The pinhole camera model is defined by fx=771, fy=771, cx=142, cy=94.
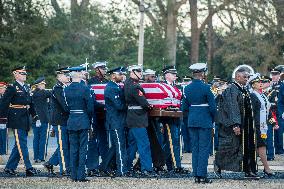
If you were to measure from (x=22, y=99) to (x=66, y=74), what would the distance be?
989 mm

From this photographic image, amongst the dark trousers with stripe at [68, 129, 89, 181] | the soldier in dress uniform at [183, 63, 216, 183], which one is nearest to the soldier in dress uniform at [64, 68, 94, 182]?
the dark trousers with stripe at [68, 129, 89, 181]

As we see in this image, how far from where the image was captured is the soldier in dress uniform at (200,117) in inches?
515

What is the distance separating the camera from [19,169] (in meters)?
16.0

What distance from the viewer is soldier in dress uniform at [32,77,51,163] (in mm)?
18047

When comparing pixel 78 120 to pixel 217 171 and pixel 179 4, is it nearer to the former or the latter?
pixel 217 171

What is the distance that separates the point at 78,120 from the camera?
44.4 ft

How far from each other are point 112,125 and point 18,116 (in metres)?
1.87

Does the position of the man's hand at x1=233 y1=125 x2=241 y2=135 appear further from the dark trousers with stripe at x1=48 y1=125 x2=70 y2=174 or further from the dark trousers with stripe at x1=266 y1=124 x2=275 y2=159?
the dark trousers with stripe at x1=266 y1=124 x2=275 y2=159

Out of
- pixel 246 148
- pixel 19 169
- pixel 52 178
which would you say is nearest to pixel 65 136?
pixel 52 178

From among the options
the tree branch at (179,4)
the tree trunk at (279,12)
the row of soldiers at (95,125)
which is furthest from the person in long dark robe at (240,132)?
the tree branch at (179,4)

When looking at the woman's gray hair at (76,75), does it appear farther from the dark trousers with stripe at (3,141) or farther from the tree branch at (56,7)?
the tree branch at (56,7)

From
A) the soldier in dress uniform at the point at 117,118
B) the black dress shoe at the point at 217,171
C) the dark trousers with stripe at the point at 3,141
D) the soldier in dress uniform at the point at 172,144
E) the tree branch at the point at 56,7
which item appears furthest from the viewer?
the tree branch at the point at 56,7

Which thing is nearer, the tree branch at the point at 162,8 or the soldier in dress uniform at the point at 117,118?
the soldier in dress uniform at the point at 117,118

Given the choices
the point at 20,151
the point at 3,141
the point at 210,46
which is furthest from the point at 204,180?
the point at 210,46
